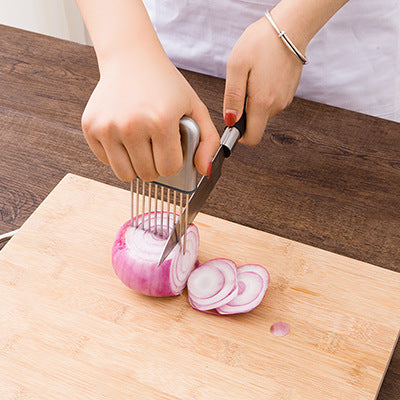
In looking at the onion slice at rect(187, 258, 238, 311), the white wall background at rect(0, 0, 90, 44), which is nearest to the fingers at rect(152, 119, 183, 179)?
the onion slice at rect(187, 258, 238, 311)

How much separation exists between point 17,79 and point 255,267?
926mm

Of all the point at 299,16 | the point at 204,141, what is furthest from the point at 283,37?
the point at 204,141

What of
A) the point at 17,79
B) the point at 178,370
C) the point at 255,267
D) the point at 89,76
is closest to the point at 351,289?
the point at 255,267

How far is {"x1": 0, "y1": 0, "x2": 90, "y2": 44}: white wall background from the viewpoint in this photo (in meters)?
2.92

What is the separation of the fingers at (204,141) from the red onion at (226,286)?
0.26 meters

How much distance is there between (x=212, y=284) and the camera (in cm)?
110

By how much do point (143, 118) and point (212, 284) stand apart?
0.39 m

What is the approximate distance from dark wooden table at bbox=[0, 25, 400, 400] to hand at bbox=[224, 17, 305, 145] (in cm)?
25

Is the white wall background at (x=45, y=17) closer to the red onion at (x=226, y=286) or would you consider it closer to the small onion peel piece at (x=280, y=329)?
the red onion at (x=226, y=286)

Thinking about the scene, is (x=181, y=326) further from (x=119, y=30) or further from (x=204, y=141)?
(x=119, y=30)

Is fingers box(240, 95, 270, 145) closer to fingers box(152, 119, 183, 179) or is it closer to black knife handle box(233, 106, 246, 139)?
black knife handle box(233, 106, 246, 139)

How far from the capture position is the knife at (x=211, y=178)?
3.31 feet

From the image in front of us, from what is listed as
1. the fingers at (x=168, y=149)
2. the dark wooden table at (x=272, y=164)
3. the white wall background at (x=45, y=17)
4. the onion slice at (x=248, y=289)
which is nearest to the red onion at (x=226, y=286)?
the onion slice at (x=248, y=289)

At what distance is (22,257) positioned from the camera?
A: 3.79 ft
